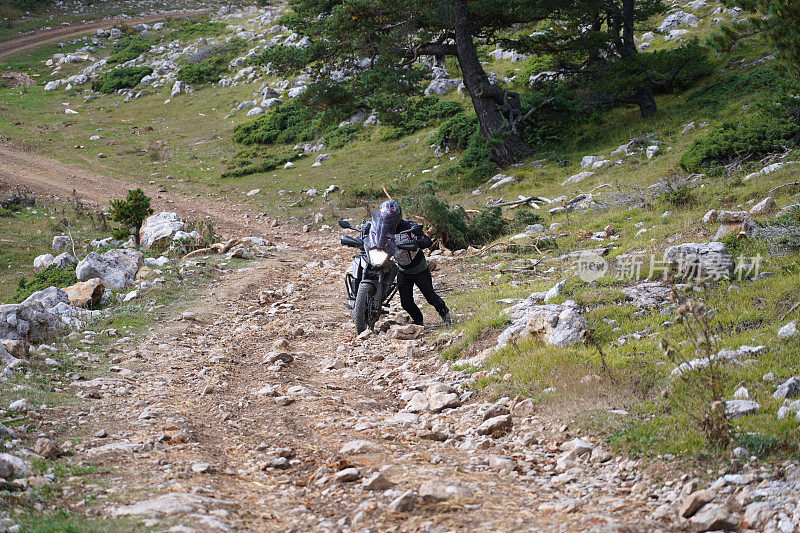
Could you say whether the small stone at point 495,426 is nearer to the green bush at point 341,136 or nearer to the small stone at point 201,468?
the small stone at point 201,468

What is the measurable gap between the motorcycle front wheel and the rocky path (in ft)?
0.76

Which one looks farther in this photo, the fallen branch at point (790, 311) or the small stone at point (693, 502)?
the fallen branch at point (790, 311)

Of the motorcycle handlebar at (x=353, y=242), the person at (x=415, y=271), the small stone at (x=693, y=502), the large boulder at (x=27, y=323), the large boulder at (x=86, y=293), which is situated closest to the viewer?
the small stone at (x=693, y=502)

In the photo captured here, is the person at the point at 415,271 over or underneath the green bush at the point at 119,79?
underneath

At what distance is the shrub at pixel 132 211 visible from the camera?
16469mm

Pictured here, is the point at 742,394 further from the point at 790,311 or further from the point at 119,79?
the point at 119,79

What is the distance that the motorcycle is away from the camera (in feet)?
27.8

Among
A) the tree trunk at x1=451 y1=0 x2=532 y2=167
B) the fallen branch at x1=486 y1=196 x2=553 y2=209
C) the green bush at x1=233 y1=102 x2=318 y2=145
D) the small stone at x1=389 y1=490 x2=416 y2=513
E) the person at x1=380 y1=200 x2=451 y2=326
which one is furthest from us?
the green bush at x1=233 y1=102 x2=318 y2=145

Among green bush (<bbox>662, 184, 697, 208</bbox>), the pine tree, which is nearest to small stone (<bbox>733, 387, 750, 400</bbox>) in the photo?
green bush (<bbox>662, 184, 697, 208</bbox>)

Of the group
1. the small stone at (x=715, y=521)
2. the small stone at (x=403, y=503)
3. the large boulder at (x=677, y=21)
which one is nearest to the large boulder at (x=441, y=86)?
the large boulder at (x=677, y=21)

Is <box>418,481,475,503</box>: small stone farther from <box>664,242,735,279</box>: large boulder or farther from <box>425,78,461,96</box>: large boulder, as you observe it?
<box>425,78,461,96</box>: large boulder

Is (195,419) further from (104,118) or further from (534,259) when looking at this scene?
(104,118)

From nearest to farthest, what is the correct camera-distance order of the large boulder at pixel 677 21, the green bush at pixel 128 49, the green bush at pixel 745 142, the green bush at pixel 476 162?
the green bush at pixel 745 142 < the green bush at pixel 476 162 < the large boulder at pixel 677 21 < the green bush at pixel 128 49

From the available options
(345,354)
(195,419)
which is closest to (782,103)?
(345,354)
